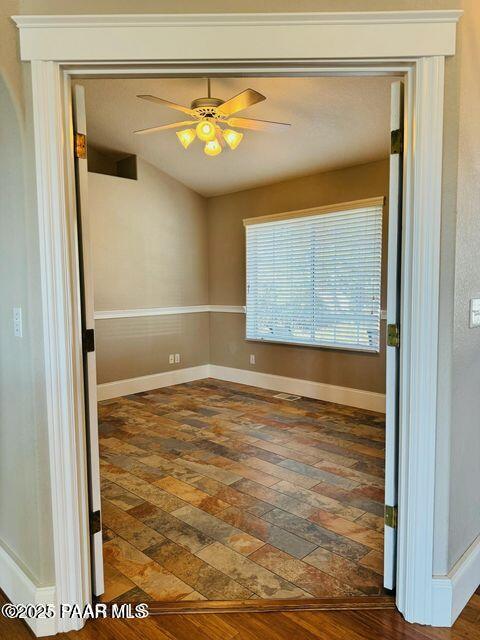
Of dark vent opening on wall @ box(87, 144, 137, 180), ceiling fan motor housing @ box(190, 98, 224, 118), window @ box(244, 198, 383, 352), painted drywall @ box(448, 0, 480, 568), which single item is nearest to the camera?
painted drywall @ box(448, 0, 480, 568)

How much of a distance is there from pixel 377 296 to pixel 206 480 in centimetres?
264

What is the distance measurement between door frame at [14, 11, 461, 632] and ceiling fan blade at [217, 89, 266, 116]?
4.27ft

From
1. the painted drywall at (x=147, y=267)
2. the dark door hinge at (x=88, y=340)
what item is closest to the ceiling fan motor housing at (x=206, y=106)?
the dark door hinge at (x=88, y=340)

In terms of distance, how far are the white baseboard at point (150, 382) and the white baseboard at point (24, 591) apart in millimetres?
3319

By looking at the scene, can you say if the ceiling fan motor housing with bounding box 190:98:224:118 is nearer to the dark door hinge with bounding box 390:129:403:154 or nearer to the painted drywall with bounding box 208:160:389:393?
the painted drywall with bounding box 208:160:389:393

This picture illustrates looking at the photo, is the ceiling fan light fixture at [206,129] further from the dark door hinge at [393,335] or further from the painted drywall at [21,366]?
the dark door hinge at [393,335]

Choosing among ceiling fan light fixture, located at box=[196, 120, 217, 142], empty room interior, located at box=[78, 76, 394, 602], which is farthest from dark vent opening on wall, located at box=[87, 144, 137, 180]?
ceiling fan light fixture, located at box=[196, 120, 217, 142]

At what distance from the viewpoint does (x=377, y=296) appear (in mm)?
4520

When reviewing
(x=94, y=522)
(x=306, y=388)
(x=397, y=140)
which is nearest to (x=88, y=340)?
(x=94, y=522)

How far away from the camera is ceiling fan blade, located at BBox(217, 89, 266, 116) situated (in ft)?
9.24

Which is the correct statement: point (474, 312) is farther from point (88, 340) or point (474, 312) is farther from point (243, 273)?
point (243, 273)

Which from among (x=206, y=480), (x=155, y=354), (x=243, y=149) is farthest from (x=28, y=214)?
(x=155, y=354)

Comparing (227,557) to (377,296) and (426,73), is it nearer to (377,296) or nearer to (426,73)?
(426,73)

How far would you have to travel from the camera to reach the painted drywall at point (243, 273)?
181 inches
